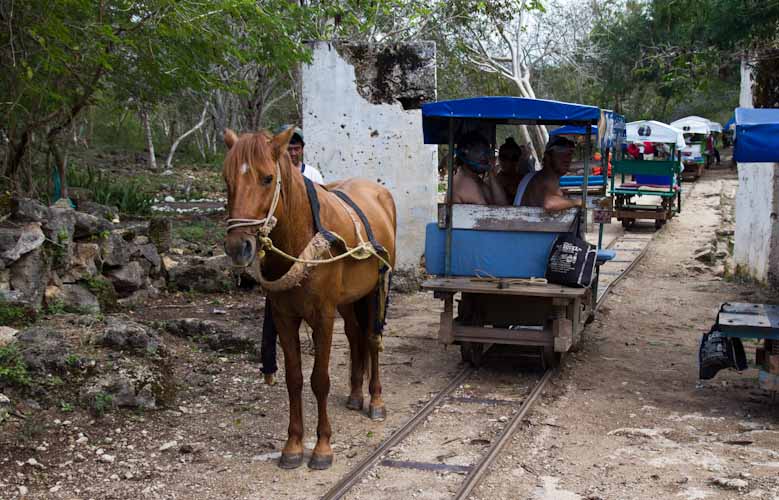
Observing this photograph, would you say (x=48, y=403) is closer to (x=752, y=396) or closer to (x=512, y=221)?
(x=512, y=221)

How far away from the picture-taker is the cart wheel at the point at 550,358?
793 cm

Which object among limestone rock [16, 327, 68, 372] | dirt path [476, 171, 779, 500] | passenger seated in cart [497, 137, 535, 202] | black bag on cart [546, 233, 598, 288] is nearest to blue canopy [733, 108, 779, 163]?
black bag on cart [546, 233, 598, 288]

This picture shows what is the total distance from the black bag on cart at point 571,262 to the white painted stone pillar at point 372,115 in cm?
482

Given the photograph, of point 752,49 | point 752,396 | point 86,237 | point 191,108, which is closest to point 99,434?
point 86,237

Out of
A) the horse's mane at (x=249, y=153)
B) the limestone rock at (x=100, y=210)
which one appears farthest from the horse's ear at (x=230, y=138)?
the limestone rock at (x=100, y=210)

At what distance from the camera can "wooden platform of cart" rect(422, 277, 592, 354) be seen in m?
7.55

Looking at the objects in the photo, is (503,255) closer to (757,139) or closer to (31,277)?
(757,139)

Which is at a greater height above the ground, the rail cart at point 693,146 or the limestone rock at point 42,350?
the rail cart at point 693,146

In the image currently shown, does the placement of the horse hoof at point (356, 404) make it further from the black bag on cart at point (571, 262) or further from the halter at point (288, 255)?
the black bag on cart at point (571, 262)

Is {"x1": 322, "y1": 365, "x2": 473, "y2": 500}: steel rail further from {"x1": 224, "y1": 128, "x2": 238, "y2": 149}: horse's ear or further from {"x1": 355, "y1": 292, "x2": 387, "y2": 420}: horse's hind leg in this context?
{"x1": 224, "y1": 128, "x2": 238, "y2": 149}: horse's ear

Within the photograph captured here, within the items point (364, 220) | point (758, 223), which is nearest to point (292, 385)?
point (364, 220)

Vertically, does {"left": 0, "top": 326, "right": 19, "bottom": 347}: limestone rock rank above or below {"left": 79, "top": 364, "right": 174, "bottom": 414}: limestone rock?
above

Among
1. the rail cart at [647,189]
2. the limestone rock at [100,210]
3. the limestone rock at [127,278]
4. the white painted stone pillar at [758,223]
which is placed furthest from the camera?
the rail cart at [647,189]

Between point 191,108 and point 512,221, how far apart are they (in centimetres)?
3456
